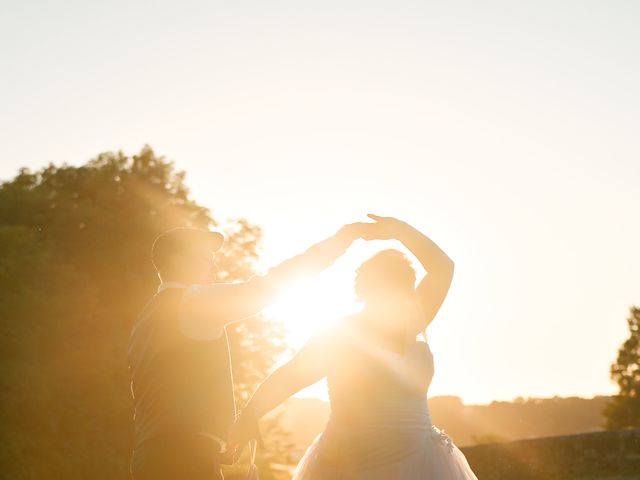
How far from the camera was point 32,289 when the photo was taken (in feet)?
81.2

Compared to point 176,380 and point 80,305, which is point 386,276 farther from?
point 80,305

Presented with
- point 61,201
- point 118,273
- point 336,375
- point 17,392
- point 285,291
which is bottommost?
point 336,375

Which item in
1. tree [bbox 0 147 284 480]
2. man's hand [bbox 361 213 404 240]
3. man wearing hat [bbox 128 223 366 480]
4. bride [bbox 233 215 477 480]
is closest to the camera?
man wearing hat [bbox 128 223 366 480]

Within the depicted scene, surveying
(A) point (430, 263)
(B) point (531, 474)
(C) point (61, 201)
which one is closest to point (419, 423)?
(A) point (430, 263)

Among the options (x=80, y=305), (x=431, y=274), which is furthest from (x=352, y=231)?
(x=80, y=305)

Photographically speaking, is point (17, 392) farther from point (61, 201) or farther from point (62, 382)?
point (61, 201)

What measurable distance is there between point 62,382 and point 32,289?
2.97 m

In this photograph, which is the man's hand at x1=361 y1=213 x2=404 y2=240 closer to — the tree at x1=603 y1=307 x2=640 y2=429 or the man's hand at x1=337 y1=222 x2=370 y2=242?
the man's hand at x1=337 y1=222 x2=370 y2=242

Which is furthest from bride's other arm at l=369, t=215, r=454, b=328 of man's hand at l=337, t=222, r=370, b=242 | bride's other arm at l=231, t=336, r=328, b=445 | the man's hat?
the man's hat

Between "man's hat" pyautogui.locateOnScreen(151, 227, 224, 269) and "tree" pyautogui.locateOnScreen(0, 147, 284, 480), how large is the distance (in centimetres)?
2025

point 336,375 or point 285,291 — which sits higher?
point 285,291

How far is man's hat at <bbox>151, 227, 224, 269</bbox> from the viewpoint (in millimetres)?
4734

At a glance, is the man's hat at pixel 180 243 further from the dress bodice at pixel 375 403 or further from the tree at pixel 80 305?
the tree at pixel 80 305

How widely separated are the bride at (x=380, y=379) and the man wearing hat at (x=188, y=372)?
0.74 feet
